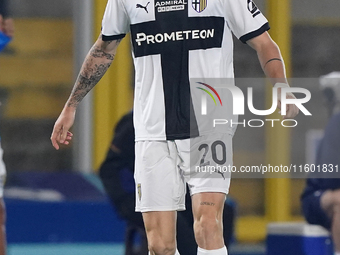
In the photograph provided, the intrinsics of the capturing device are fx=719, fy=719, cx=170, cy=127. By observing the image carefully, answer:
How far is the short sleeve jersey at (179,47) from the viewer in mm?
3617

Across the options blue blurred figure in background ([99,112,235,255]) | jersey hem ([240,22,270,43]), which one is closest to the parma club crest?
jersey hem ([240,22,270,43])

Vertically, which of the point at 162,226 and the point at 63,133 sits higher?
the point at 63,133

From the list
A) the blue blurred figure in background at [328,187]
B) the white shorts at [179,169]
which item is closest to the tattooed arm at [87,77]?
the white shorts at [179,169]

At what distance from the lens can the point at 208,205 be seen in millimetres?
3506

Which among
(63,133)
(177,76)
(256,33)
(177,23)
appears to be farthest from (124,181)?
(256,33)

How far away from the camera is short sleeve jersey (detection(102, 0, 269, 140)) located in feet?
11.9

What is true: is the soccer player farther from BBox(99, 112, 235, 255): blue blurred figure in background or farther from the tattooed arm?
BBox(99, 112, 235, 255): blue blurred figure in background

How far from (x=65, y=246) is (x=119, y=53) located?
6.42 ft

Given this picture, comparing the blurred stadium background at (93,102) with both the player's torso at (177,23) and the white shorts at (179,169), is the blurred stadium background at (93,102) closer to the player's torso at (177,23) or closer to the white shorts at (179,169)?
the white shorts at (179,169)

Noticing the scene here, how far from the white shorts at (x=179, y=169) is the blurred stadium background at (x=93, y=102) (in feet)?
9.45

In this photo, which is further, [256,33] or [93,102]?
[93,102]

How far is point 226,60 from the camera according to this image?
12.1 feet

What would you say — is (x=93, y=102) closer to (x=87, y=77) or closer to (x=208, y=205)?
(x=87, y=77)

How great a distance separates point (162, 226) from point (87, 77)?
37.6 inches
